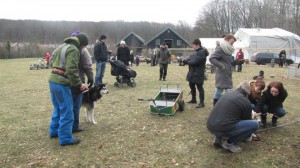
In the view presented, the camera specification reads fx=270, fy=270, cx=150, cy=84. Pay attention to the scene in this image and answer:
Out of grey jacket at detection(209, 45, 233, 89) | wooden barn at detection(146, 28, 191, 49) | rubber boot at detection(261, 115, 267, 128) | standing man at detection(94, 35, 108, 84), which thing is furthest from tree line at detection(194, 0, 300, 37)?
rubber boot at detection(261, 115, 267, 128)

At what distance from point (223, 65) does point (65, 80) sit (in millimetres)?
3417

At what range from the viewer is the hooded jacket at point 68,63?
427 cm

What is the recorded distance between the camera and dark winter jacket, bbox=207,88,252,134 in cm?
406

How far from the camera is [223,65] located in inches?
235

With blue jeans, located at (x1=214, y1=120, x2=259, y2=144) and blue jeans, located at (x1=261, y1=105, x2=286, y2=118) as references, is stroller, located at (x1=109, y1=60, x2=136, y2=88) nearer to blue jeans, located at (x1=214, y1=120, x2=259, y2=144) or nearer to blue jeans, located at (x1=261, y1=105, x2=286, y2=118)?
blue jeans, located at (x1=261, y1=105, x2=286, y2=118)

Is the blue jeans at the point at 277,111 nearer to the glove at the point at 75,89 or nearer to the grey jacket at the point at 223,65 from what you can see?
the grey jacket at the point at 223,65

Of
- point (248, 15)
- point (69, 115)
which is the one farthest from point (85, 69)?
point (248, 15)

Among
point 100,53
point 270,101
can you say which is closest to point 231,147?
point 270,101

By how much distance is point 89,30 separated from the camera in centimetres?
9769

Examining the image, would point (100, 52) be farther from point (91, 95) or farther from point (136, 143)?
point (136, 143)

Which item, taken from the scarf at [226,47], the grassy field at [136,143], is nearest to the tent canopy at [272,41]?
the grassy field at [136,143]

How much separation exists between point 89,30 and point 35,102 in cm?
9331

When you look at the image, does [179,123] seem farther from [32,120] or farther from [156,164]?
[32,120]

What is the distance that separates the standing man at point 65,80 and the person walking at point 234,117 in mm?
2287
